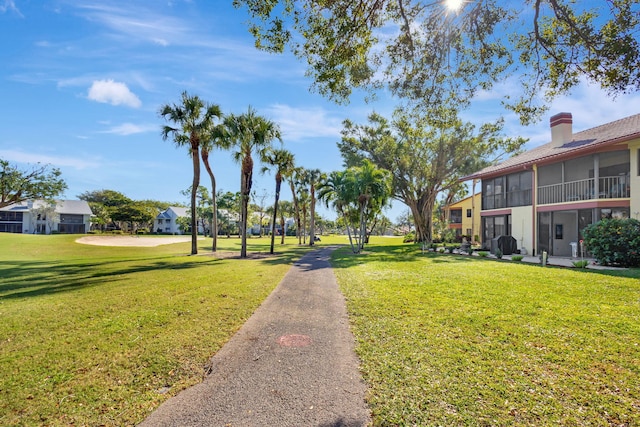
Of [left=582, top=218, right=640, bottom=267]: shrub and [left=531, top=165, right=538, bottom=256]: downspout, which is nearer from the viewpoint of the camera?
[left=582, top=218, right=640, bottom=267]: shrub

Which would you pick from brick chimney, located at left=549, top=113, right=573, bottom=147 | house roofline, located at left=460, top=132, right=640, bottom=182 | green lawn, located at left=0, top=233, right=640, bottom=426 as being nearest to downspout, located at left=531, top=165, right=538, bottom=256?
house roofline, located at left=460, top=132, right=640, bottom=182

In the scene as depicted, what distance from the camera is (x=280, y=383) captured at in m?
3.64

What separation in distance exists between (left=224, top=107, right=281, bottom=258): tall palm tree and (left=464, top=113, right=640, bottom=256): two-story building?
1634 centimetres

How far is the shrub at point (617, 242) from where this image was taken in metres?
12.3

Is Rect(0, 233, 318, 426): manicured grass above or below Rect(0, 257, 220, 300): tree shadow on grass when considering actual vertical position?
above

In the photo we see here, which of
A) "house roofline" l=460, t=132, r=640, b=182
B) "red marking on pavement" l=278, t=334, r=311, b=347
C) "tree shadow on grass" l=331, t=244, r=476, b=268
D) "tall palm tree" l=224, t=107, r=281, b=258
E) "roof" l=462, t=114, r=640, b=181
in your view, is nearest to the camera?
"red marking on pavement" l=278, t=334, r=311, b=347

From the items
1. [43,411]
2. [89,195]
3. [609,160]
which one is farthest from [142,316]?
[89,195]

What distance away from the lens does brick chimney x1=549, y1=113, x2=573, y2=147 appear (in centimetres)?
1997

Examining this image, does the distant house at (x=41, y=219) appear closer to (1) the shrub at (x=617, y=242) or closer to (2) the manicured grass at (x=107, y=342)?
(2) the manicured grass at (x=107, y=342)

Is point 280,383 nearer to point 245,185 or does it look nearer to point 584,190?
point 245,185

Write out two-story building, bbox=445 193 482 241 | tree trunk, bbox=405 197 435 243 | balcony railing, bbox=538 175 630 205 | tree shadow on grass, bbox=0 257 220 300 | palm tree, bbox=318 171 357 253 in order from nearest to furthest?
tree shadow on grass, bbox=0 257 220 300 < balcony railing, bbox=538 175 630 205 < palm tree, bbox=318 171 357 253 < tree trunk, bbox=405 197 435 243 < two-story building, bbox=445 193 482 241

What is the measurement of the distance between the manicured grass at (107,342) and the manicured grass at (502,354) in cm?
245

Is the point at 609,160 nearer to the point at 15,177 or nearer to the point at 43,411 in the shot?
the point at 43,411

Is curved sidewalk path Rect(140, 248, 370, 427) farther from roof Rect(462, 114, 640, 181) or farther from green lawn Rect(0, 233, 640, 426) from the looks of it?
roof Rect(462, 114, 640, 181)
